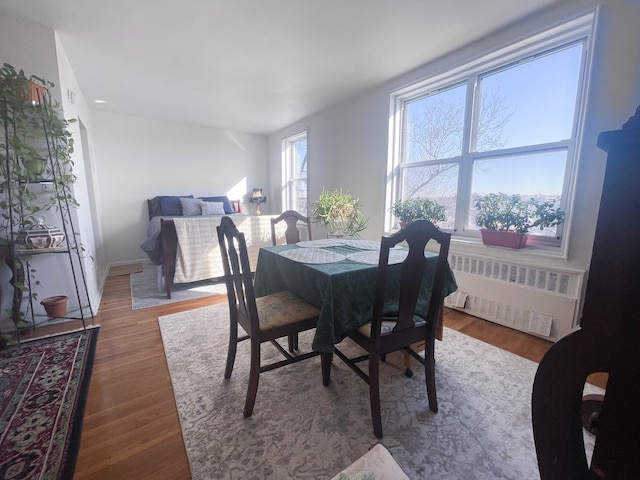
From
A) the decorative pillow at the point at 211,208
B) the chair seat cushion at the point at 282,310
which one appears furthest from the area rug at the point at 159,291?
the chair seat cushion at the point at 282,310

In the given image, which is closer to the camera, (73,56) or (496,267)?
(496,267)

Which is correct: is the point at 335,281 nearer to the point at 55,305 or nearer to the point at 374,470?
the point at 374,470

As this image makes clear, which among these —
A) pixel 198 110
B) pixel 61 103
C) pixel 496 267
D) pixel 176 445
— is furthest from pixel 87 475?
pixel 198 110

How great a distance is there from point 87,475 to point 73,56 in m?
3.35

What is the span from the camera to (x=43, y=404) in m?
1.46

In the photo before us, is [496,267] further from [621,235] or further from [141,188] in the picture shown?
[141,188]

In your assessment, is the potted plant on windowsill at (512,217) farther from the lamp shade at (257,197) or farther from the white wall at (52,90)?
the lamp shade at (257,197)

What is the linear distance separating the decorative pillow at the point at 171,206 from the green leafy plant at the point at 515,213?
4.35m

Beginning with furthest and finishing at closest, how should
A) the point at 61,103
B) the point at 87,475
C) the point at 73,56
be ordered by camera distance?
the point at 73,56, the point at 61,103, the point at 87,475

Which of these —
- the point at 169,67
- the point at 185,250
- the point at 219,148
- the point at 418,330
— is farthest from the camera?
the point at 219,148

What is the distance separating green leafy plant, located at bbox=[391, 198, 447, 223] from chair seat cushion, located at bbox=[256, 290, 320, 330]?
171 cm

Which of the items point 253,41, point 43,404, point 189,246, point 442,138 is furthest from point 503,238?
point 43,404

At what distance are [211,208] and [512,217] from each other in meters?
Result: 4.29

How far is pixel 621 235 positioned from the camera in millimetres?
377
